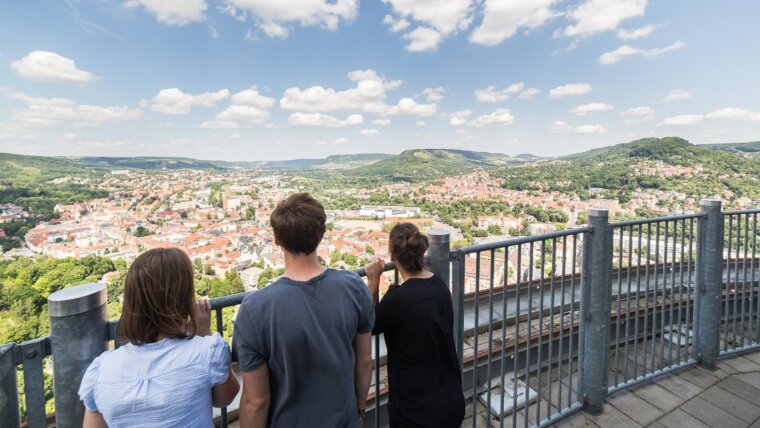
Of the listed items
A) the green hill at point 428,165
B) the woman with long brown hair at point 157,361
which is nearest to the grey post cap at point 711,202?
the woman with long brown hair at point 157,361

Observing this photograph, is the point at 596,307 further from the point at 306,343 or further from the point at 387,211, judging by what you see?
the point at 387,211

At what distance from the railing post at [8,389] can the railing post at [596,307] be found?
9.82ft

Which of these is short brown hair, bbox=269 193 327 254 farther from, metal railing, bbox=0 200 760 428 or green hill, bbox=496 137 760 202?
green hill, bbox=496 137 760 202

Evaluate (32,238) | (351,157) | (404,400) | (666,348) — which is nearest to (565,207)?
(666,348)

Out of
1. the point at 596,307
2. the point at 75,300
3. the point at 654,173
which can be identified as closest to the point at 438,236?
the point at 75,300

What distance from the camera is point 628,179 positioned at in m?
48.8

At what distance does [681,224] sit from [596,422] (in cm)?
185

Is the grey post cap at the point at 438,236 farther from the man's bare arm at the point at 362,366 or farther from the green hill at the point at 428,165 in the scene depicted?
the green hill at the point at 428,165

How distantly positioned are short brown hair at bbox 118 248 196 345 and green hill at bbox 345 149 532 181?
92021mm

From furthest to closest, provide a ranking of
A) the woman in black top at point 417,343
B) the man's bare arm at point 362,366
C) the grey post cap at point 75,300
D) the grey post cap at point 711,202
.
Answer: the grey post cap at point 711,202
the woman in black top at point 417,343
the man's bare arm at point 362,366
the grey post cap at point 75,300

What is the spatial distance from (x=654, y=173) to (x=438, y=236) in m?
59.3

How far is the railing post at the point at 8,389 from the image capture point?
0.98 metres

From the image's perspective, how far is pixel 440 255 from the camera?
174 centimetres

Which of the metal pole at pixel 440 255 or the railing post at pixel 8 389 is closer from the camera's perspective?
the railing post at pixel 8 389
